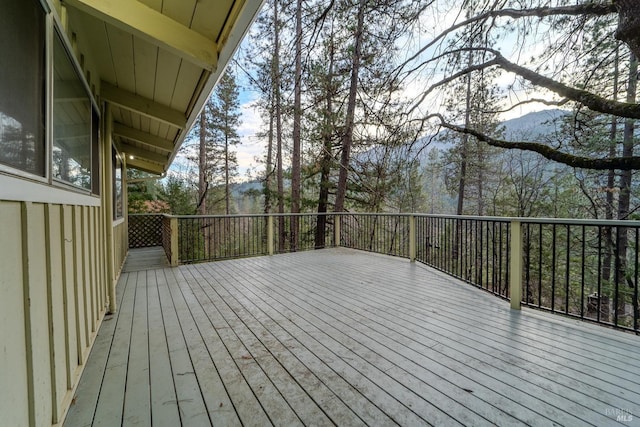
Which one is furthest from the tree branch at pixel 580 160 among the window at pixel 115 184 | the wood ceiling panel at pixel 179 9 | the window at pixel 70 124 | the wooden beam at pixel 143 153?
the wooden beam at pixel 143 153

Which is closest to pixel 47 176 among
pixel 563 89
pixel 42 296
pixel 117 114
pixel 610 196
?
pixel 42 296

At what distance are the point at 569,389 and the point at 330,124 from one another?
6.85 meters

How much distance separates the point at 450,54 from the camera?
4207 mm

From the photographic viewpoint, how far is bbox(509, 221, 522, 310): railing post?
9.01 feet

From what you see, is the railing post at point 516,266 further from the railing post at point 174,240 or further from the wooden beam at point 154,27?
the railing post at point 174,240

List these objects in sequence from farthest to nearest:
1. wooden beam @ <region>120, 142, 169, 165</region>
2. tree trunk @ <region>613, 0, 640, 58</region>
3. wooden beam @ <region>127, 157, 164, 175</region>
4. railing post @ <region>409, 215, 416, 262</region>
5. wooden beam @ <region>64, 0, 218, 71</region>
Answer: wooden beam @ <region>127, 157, 164, 175</region> → wooden beam @ <region>120, 142, 169, 165</region> → railing post @ <region>409, 215, 416, 262</region> → tree trunk @ <region>613, 0, 640, 58</region> → wooden beam @ <region>64, 0, 218, 71</region>

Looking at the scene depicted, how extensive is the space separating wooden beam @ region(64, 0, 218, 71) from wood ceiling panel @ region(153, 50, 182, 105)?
427mm

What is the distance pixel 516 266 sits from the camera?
2.78 metres

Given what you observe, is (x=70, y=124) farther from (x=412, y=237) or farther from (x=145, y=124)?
(x=412, y=237)

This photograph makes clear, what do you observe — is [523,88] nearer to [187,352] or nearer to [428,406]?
[428,406]

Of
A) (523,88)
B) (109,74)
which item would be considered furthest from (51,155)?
(523,88)

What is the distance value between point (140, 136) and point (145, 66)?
8.50 ft

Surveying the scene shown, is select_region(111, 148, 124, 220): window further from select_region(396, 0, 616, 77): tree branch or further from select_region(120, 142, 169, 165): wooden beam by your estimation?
select_region(396, 0, 616, 77): tree branch


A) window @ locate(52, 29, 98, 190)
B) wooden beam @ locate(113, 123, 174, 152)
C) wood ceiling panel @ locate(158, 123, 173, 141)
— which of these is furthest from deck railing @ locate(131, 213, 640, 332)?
window @ locate(52, 29, 98, 190)
